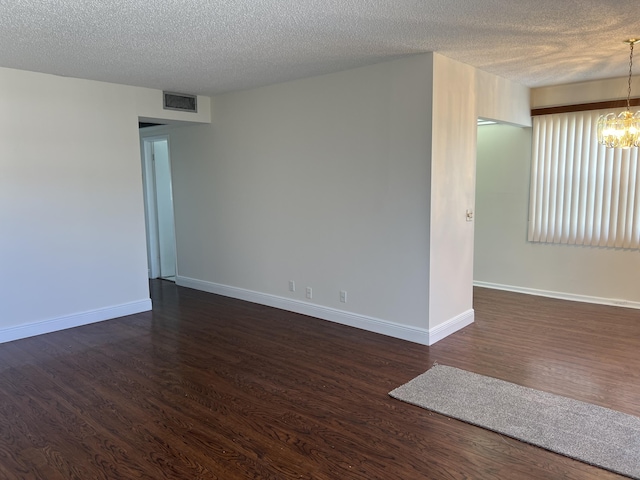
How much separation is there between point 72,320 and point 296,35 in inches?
142

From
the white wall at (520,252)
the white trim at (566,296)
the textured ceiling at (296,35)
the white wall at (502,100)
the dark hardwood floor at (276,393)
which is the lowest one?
the dark hardwood floor at (276,393)

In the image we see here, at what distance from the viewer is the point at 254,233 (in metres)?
5.54

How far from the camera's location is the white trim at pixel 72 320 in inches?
171

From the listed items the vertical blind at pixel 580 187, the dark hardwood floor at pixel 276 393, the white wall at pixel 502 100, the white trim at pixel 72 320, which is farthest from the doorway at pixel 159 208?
the vertical blind at pixel 580 187

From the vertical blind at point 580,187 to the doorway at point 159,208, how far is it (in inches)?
196

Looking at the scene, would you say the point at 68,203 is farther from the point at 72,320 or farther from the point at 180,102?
the point at 180,102

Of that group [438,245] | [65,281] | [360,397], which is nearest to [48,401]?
[65,281]

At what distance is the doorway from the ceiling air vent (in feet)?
4.42

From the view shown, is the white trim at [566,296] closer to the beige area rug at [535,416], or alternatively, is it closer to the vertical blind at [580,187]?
the vertical blind at [580,187]

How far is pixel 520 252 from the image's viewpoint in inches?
234

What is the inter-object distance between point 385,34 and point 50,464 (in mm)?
3354

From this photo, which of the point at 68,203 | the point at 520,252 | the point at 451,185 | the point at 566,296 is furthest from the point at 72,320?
the point at 566,296

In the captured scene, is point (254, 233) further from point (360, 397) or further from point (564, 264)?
point (564, 264)

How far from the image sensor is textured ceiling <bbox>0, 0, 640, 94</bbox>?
8.93 feet
